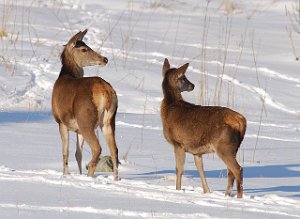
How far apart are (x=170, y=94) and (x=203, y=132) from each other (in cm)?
100

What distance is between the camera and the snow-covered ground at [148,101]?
288 inches

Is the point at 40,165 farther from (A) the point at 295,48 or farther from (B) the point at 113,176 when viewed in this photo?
(A) the point at 295,48

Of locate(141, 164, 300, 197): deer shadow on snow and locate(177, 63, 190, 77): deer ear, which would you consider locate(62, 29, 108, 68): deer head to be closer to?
locate(177, 63, 190, 77): deer ear

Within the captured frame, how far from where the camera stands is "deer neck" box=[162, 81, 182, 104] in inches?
360

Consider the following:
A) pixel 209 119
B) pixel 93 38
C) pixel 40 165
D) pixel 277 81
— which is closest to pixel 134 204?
pixel 209 119

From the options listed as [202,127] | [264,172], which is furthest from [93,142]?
[264,172]

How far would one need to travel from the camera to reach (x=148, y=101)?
13.9m

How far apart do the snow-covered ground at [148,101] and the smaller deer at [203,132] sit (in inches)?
9.6

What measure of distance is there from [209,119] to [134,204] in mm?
1489

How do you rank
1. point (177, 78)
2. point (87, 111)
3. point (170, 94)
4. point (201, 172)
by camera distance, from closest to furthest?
point (201, 172), point (87, 111), point (170, 94), point (177, 78)

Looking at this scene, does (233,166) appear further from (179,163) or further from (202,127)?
(179,163)

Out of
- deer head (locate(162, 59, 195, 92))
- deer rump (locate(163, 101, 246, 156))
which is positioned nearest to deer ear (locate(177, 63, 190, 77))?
deer head (locate(162, 59, 195, 92))

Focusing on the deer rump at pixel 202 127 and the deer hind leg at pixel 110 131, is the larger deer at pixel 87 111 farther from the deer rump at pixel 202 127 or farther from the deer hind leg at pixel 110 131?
the deer rump at pixel 202 127

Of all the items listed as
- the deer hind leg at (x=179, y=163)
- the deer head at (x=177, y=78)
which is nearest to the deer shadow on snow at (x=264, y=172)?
the deer hind leg at (x=179, y=163)
